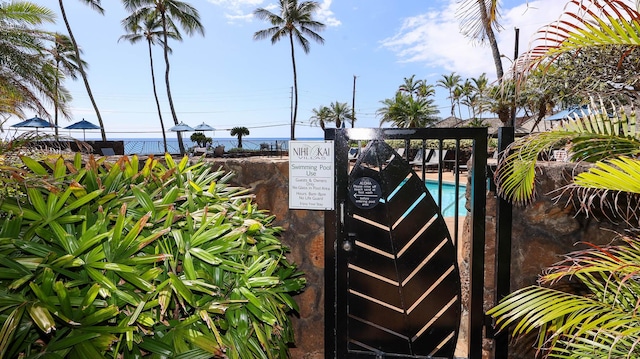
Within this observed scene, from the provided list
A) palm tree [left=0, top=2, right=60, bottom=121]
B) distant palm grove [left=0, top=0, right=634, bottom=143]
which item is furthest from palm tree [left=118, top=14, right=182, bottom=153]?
palm tree [left=0, top=2, right=60, bottom=121]

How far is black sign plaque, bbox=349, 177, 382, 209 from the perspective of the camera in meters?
2.71

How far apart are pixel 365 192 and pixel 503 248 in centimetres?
104

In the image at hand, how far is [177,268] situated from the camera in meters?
1.81

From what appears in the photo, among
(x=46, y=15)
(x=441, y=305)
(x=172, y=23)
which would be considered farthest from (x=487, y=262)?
(x=172, y=23)

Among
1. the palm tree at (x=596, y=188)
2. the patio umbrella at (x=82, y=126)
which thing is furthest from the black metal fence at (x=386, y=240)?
the patio umbrella at (x=82, y=126)

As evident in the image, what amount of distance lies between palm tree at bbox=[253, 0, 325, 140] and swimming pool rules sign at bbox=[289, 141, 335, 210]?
2426cm

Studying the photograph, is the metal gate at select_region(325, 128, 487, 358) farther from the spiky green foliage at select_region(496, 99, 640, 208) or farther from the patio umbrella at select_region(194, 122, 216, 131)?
the patio umbrella at select_region(194, 122, 216, 131)

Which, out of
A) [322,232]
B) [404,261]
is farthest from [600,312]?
[322,232]

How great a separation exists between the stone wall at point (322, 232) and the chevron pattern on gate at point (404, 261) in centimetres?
34

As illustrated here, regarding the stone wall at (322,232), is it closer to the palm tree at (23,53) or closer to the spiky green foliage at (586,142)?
the spiky green foliage at (586,142)

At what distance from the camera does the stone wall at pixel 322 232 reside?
2.57m

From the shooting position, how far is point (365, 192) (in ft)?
8.93

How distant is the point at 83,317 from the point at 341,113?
48279mm

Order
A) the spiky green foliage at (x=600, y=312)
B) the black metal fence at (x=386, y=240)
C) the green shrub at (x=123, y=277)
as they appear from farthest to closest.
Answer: the black metal fence at (x=386, y=240) → the spiky green foliage at (x=600, y=312) → the green shrub at (x=123, y=277)
